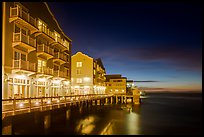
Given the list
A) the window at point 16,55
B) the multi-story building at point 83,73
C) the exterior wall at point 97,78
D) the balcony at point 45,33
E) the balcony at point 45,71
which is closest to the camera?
the window at point 16,55

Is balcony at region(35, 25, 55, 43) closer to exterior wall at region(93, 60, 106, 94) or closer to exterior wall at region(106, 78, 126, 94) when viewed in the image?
exterior wall at region(93, 60, 106, 94)

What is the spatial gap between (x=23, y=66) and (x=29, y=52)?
3.26m

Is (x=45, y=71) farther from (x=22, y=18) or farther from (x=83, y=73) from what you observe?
(x=83, y=73)

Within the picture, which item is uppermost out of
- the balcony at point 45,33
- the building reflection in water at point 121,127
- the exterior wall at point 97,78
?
the balcony at point 45,33

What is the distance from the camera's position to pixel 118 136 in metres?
17.3

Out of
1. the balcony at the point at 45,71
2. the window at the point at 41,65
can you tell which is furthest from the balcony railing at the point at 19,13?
the balcony at the point at 45,71

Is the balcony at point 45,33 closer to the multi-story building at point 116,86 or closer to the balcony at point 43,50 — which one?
the balcony at point 43,50

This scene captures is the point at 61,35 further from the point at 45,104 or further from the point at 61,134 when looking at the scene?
the point at 61,134

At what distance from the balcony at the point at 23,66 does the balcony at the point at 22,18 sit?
4.26m

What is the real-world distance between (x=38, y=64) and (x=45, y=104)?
710 centimetres

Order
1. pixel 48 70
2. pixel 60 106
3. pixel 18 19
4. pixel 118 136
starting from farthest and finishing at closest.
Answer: pixel 48 70
pixel 60 106
pixel 18 19
pixel 118 136

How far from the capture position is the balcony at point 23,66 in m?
22.4

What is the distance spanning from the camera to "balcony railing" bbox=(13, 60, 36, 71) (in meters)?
22.5

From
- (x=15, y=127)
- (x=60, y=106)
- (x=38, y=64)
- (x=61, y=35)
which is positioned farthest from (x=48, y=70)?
(x=15, y=127)
